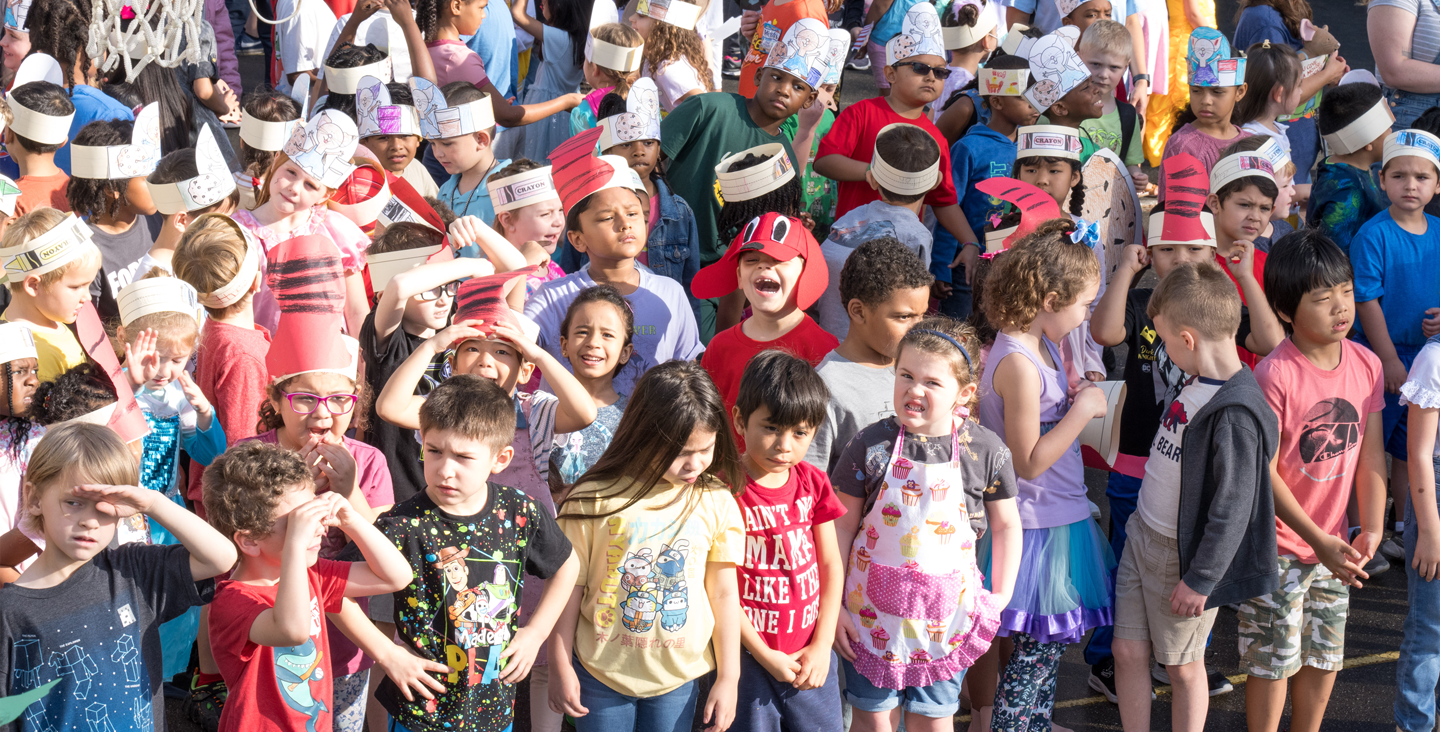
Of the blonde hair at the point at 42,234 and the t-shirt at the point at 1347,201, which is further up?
the t-shirt at the point at 1347,201

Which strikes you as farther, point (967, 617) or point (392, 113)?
point (392, 113)

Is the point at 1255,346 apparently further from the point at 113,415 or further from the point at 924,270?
the point at 113,415

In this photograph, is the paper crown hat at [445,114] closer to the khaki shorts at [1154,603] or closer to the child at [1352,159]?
the khaki shorts at [1154,603]

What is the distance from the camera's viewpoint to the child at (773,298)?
142 inches

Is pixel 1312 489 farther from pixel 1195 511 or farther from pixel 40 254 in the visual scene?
pixel 40 254

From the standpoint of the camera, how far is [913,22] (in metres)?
5.30

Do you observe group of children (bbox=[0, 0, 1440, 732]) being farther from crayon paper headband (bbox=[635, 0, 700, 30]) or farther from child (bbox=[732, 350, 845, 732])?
crayon paper headband (bbox=[635, 0, 700, 30])

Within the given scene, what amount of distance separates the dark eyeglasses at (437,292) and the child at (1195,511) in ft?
6.55

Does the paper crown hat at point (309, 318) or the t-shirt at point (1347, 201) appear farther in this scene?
the t-shirt at point (1347, 201)

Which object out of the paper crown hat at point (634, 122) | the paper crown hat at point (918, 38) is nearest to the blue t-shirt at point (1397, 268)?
the paper crown hat at point (918, 38)

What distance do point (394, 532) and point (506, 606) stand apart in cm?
31

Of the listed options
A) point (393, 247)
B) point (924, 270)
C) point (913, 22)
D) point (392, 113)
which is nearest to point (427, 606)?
point (393, 247)

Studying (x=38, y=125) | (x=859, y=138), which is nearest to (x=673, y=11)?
(x=859, y=138)

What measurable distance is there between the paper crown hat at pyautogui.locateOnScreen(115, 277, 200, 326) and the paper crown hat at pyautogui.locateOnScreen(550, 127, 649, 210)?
1.31m
